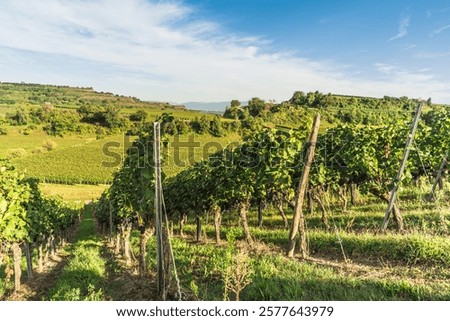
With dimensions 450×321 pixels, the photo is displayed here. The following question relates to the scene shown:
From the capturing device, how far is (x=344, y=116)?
2236 cm

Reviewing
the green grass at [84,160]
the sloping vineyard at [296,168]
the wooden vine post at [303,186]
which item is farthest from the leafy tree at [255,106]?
the green grass at [84,160]

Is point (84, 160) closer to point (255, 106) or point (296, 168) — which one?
point (255, 106)

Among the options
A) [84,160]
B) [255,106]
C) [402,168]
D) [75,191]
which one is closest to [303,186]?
[402,168]

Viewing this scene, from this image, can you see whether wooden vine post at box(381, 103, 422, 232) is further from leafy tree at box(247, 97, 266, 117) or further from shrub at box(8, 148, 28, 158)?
shrub at box(8, 148, 28, 158)

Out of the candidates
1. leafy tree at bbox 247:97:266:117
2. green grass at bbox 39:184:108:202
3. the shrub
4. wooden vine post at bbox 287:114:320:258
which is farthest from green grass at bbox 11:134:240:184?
wooden vine post at bbox 287:114:320:258

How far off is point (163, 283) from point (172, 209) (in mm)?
11004

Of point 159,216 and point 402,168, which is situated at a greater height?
point 402,168

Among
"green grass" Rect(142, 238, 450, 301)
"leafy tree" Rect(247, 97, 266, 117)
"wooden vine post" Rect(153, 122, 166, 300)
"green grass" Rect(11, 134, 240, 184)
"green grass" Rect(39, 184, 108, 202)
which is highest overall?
"leafy tree" Rect(247, 97, 266, 117)

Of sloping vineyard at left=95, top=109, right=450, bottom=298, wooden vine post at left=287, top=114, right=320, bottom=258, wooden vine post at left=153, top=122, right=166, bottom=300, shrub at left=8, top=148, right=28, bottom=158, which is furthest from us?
shrub at left=8, top=148, right=28, bottom=158

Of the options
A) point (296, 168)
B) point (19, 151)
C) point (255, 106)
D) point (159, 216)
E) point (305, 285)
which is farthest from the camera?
point (19, 151)

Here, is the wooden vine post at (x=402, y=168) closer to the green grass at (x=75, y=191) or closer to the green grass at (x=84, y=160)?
the green grass at (x=84, y=160)

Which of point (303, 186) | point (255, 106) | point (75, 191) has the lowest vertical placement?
point (75, 191)

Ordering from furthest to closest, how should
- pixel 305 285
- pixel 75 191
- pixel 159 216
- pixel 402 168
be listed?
pixel 75 191 < pixel 402 168 < pixel 305 285 < pixel 159 216

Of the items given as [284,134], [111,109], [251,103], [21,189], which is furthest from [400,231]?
[111,109]
